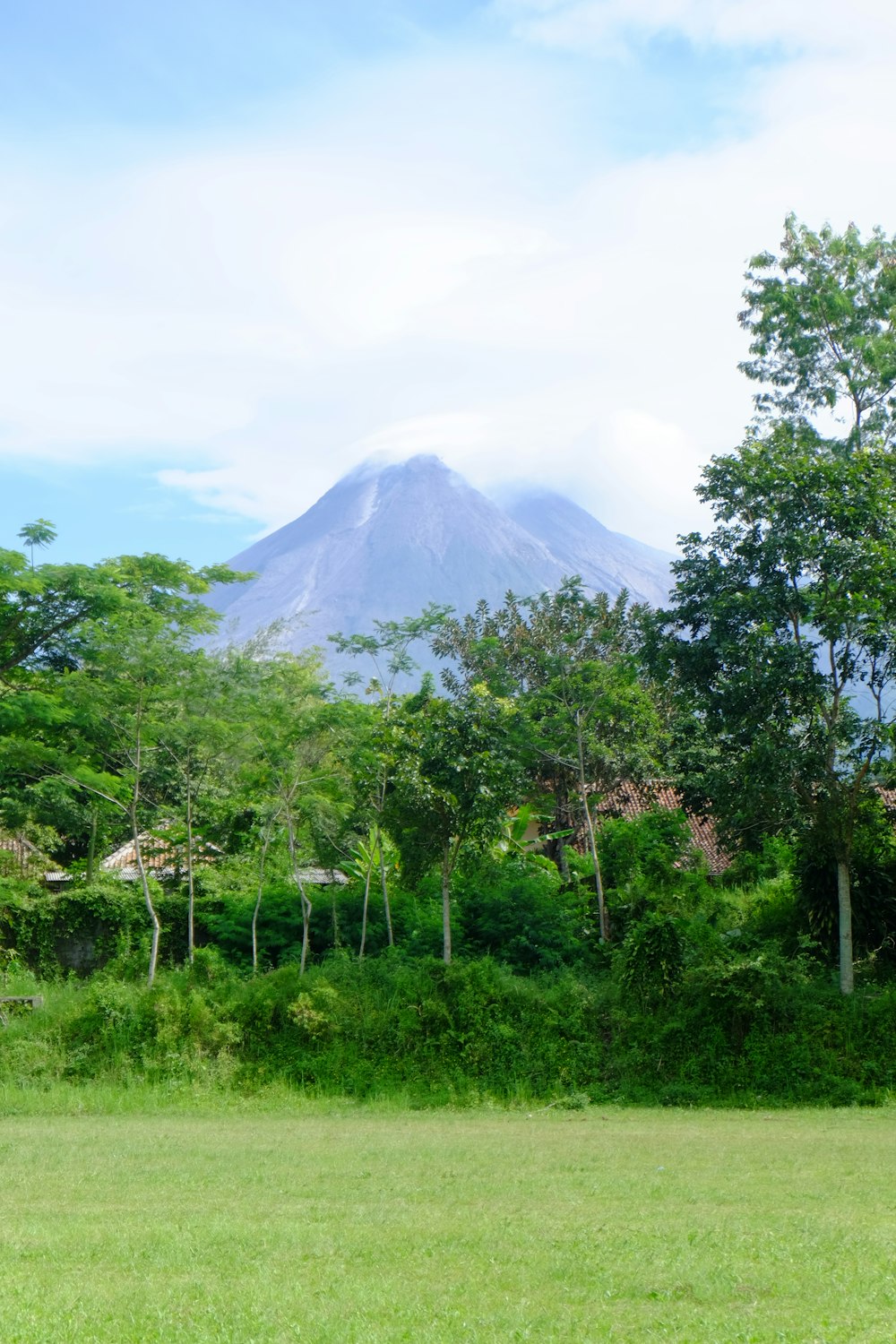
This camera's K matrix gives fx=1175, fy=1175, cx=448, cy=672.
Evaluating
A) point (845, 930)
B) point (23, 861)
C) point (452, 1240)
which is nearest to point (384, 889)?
point (845, 930)

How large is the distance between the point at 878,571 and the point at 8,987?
49.8 feet

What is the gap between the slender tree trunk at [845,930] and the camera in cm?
1661

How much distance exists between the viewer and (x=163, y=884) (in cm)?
2277

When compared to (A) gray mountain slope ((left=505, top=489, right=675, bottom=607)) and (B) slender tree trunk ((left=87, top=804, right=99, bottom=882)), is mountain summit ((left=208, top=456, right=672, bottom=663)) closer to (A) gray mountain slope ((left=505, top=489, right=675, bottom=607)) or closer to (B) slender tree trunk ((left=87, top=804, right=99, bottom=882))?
(A) gray mountain slope ((left=505, top=489, right=675, bottom=607))

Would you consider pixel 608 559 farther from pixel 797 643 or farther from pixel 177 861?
pixel 797 643

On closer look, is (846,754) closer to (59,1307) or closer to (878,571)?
(878,571)

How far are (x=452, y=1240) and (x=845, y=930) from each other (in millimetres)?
11276

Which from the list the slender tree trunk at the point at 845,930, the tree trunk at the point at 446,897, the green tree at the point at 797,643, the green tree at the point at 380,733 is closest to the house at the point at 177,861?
the green tree at the point at 380,733

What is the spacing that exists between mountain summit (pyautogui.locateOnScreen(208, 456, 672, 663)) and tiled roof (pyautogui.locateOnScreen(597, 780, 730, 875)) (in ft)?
338

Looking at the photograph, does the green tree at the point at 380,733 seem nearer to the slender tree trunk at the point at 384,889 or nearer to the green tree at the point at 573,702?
the slender tree trunk at the point at 384,889

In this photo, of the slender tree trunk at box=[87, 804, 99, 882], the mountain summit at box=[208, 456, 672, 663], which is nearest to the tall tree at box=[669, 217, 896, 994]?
the slender tree trunk at box=[87, 804, 99, 882]

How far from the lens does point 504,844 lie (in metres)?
19.9

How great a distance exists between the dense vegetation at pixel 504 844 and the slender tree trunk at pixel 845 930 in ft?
0.19

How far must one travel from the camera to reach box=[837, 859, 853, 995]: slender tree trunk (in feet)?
54.5
